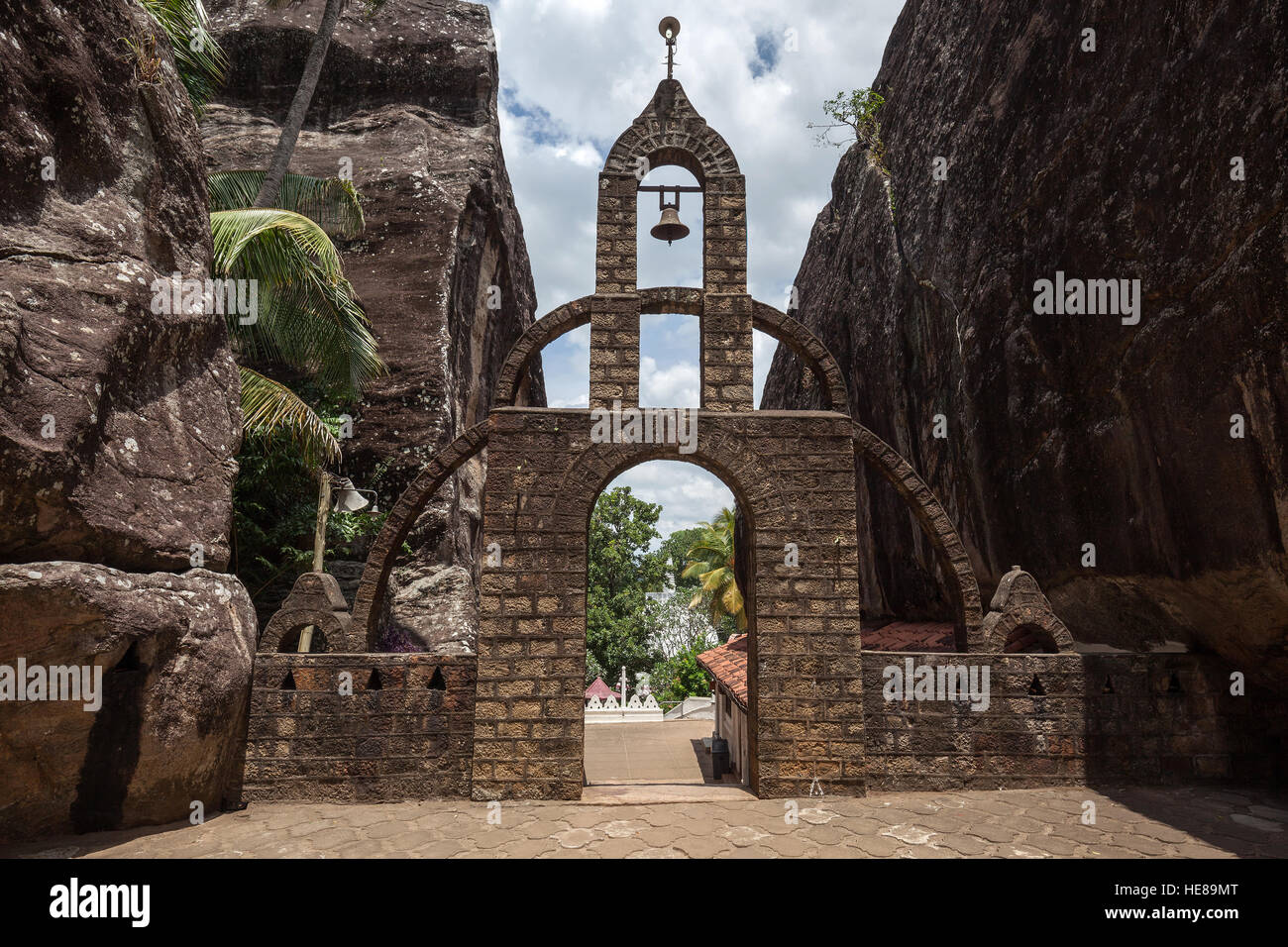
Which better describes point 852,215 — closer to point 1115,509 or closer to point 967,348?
point 967,348

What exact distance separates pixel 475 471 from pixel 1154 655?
12.0 m

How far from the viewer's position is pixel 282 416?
8688 millimetres

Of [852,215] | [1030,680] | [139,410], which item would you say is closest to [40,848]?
[139,410]

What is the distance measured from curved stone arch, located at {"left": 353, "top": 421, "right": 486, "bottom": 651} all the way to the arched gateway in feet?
A: 0.07

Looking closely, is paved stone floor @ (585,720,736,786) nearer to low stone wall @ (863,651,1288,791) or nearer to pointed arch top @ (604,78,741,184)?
low stone wall @ (863,651,1288,791)

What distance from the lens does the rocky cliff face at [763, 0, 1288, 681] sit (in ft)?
17.9

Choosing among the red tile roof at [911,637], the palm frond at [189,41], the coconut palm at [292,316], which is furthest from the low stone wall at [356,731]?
the palm frond at [189,41]

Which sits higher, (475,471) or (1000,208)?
(1000,208)

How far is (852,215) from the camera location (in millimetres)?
14273

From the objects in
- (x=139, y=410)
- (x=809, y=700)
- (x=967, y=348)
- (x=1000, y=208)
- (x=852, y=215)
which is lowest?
(x=809, y=700)

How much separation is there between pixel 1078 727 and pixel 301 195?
490 inches

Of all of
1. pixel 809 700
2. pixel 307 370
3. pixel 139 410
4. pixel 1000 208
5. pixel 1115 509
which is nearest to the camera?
pixel 139 410

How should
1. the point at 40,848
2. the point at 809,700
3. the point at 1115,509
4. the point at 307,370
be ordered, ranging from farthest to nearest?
the point at 307,370, the point at 1115,509, the point at 809,700, the point at 40,848

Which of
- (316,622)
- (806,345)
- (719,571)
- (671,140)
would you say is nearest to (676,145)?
(671,140)
